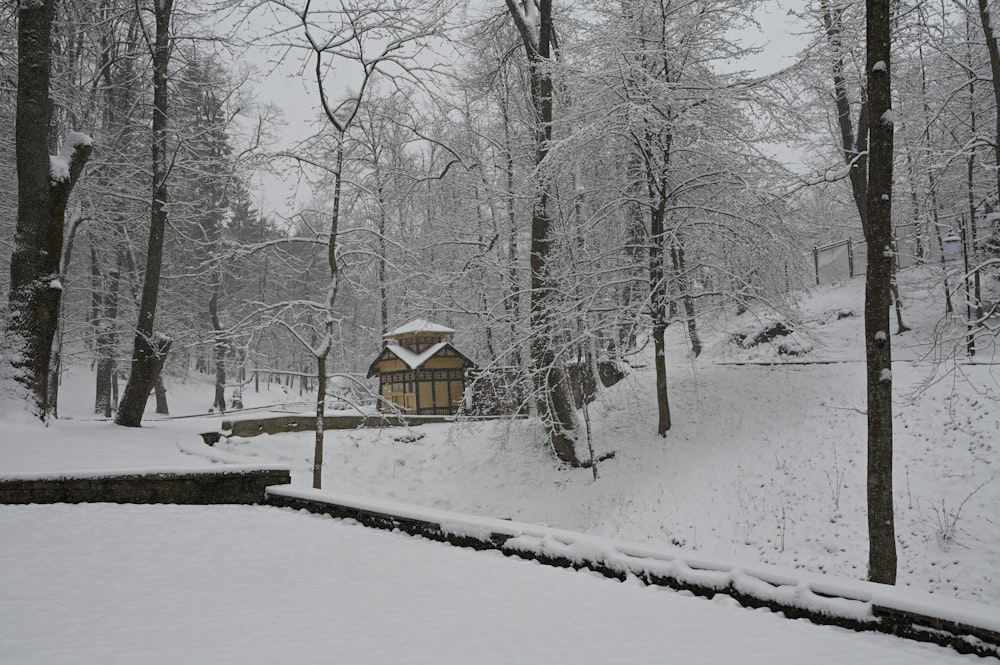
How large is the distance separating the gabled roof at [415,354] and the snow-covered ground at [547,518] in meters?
5.22

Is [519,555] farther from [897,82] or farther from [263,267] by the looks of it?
[263,267]

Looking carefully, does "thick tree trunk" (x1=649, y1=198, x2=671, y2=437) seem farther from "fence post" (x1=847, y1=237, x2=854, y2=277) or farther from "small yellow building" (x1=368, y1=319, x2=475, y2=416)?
"fence post" (x1=847, y1=237, x2=854, y2=277)

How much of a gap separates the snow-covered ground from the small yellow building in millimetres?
5318

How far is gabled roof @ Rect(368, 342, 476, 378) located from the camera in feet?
85.4

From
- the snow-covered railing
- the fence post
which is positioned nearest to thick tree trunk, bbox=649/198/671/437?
the snow-covered railing

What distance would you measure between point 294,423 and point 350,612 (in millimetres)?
15410

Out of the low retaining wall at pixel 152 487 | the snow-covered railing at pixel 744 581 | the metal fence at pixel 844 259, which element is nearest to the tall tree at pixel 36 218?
the low retaining wall at pixel 152 487

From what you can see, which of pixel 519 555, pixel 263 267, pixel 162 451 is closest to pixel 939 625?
pixel 519 555

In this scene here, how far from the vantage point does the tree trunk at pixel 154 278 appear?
1555 cm

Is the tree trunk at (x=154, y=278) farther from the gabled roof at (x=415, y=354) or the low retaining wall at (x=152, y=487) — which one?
the gabled roof at (x=415, y=354)

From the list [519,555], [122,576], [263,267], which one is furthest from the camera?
[263,267]

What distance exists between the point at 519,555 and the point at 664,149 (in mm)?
10063

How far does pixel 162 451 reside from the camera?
526 inches

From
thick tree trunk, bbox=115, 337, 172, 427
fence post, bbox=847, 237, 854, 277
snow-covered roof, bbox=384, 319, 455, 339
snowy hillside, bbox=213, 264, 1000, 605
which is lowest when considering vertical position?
snowy hillside, bbox=213, 264, 1000, 605
